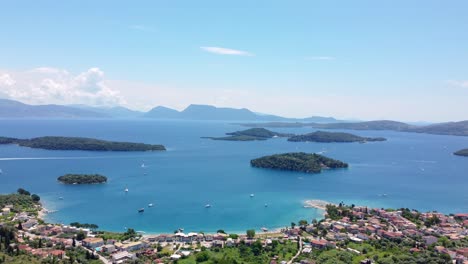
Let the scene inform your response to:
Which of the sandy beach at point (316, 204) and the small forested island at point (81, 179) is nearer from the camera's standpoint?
the sandy beach at point (316, 204)

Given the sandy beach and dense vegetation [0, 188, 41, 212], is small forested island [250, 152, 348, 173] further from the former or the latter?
dense vegetation [0, 188, 41, 212]

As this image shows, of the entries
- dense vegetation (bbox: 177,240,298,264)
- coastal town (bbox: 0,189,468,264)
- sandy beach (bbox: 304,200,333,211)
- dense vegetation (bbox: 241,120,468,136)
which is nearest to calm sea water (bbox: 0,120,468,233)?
sandy beach (bbox: 304,200,333,211)

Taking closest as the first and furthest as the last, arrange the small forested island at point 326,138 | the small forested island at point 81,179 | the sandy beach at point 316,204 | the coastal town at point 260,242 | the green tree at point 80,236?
the coastal town at point 260,242 < the green tree at point 80,236 < the sandy beach at point 316,204 < the small forested island at point 81,179 < the small forested island at point 326,138

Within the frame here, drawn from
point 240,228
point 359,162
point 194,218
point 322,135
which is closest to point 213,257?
point 240,228

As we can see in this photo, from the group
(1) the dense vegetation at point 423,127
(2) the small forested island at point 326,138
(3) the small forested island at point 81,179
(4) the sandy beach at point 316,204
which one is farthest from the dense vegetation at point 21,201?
(1) the dense vegetation at point 423,127

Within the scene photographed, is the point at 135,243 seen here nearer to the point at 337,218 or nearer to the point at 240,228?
the point at 240,228

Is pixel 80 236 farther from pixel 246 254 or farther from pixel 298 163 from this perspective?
pixel 298 163

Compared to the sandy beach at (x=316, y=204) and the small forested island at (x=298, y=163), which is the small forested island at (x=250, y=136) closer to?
the small forested island at (x=298, y=163)

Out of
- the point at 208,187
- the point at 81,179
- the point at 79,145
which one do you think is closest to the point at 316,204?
the point at 208,187
